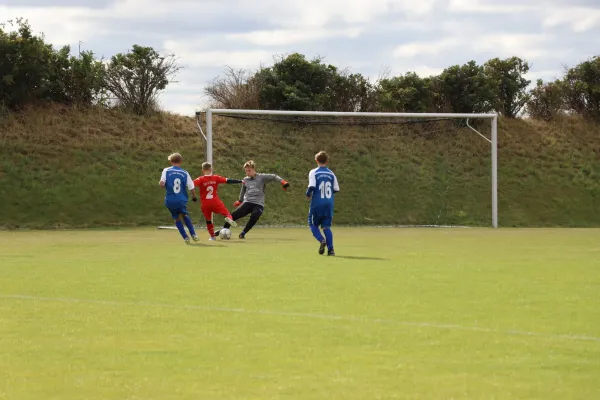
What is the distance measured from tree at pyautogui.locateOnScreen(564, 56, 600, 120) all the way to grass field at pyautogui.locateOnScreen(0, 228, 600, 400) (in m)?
32.6

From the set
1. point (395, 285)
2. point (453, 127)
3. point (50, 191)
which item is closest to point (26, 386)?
point (395, 285)

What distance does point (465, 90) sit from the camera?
45.9 m

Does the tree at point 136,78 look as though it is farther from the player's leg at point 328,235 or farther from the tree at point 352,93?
the player's leg at point 328,235

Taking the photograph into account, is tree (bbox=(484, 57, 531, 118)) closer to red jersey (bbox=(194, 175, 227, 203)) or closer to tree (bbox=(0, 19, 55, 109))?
tree (bbox=(0, 19, 55, 109))

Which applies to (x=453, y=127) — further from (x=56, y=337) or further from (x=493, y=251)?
(x=56, y=337)

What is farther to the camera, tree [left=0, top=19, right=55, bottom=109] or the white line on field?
tree [left=0, top=19, right=55, bottom=109]

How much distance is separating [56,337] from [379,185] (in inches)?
1220

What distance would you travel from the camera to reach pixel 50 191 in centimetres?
3541

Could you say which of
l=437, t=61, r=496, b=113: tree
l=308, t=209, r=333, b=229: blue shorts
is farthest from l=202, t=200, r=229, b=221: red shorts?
l=437, t=61, r=496, b=113: tree

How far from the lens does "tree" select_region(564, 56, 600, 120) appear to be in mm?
48219

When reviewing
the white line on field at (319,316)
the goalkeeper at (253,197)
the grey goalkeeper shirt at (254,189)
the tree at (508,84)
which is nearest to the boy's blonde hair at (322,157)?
the goalkeeper at (253,197)

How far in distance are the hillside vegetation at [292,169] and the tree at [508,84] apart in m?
3.62

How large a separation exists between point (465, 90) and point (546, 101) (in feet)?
15.7

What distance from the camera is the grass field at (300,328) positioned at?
6.61m
